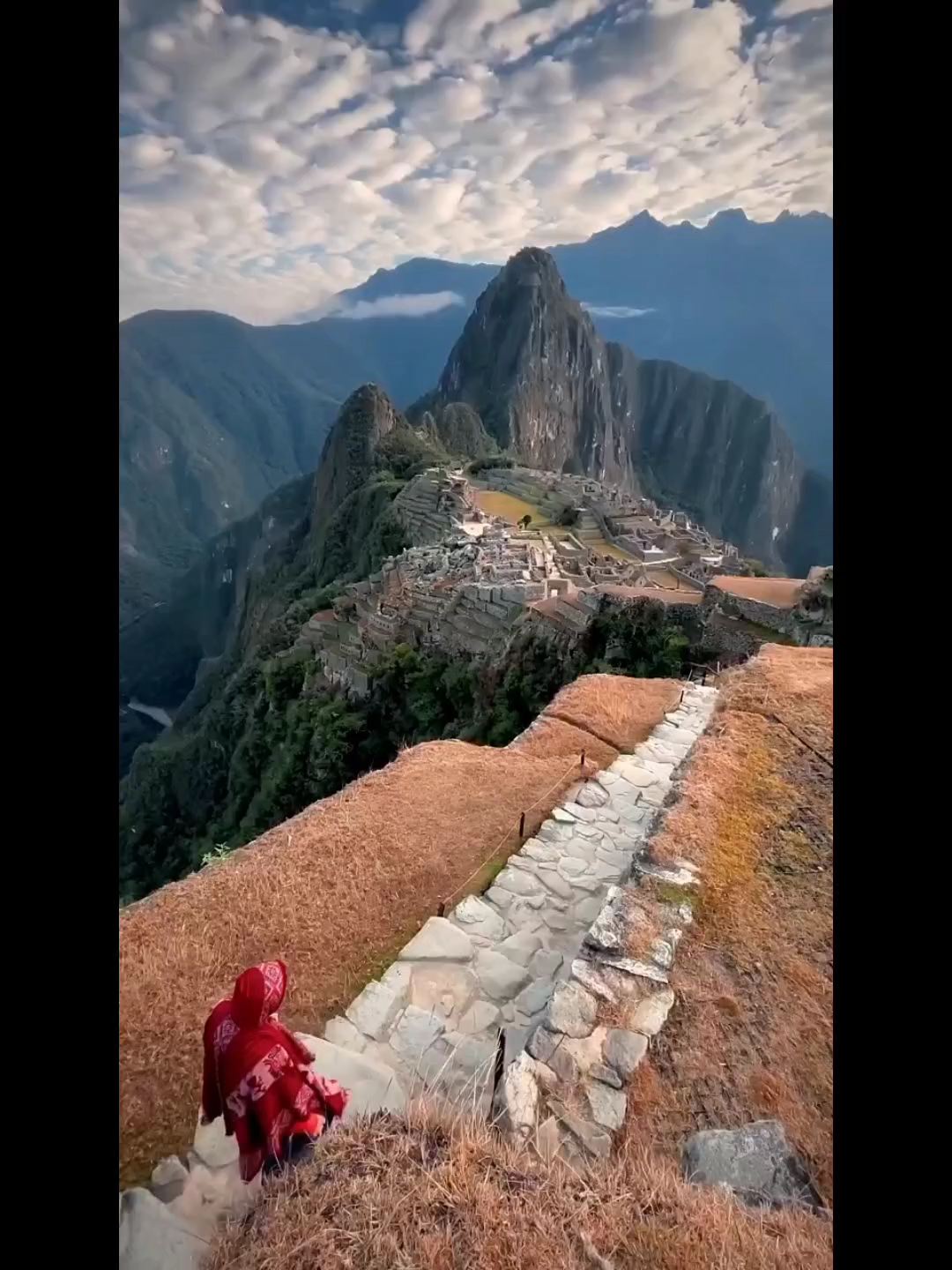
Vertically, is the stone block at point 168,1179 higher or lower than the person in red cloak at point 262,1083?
lower

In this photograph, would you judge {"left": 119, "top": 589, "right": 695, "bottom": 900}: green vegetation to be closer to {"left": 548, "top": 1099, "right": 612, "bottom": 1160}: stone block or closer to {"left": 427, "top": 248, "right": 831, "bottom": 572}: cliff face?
{"left": 548, "top": 1099, "right": 612, "bottom": 1160}: stone block

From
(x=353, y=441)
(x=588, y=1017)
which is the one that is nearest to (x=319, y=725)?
(x=588, y=1017)

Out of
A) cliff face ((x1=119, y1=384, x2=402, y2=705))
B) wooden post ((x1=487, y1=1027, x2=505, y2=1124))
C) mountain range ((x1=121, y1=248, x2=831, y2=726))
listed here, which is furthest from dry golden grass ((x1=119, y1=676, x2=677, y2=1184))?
cliff face ((x1=119, y1=384, x2=402, y2=705))

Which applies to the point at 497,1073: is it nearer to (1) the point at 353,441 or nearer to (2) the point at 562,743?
(2) the point at 562,743

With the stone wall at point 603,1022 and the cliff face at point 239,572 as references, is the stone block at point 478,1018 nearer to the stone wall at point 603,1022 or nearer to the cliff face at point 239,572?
the stone wall at point 603,1022

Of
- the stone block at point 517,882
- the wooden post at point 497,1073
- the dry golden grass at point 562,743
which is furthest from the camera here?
the dry golden grass at point 562,743

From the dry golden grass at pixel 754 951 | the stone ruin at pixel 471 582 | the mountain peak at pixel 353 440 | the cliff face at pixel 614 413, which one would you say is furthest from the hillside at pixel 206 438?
the dry golden grass at pixel 754 951
